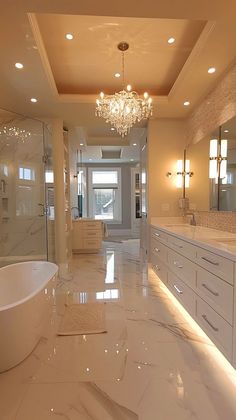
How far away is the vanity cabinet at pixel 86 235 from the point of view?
213 inches

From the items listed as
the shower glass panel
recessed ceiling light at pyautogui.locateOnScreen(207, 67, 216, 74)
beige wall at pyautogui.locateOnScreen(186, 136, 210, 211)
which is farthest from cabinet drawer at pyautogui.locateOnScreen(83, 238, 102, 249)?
recessed ceiling light at pyautogui.locateOnScreen(207, 67, 216, 74)

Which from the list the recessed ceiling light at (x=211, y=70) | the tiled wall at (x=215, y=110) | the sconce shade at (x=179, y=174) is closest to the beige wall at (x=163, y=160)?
the sconce shade at (x=179, y=174)

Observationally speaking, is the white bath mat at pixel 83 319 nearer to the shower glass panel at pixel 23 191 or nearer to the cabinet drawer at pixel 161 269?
the cabinet drawer at pixel 161 269

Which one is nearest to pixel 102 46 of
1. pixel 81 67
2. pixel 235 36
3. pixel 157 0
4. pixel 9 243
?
A: pixel 81 67

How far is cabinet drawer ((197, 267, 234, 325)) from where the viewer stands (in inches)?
59.4

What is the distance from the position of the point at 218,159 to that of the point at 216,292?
1902 millimetres

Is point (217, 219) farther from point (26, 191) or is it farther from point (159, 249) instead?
point (26, 191)

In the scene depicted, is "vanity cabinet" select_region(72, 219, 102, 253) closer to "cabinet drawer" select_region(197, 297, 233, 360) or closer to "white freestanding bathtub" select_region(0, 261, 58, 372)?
"white freestanding bathtub" select_region(0, 261, 58, 372)

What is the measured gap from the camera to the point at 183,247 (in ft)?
7.59

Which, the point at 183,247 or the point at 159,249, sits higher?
the point at 183,247

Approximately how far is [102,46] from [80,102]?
1.03 metres

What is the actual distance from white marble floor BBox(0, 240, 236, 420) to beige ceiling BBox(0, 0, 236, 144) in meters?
2.76

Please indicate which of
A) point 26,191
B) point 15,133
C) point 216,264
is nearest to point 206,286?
point 216,264

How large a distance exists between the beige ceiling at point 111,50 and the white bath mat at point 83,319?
9.64 ft
